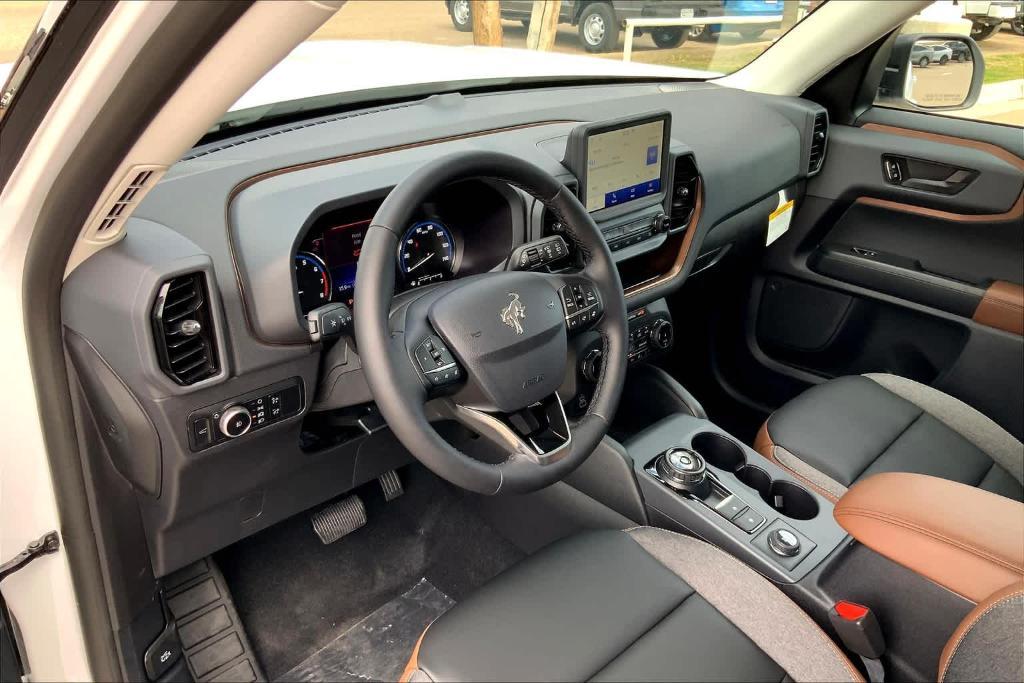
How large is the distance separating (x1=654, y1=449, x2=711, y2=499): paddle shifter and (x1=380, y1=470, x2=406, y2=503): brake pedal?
807mm

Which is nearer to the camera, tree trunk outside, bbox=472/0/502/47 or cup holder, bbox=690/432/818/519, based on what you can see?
cup holder, bbox=690/432/818/519

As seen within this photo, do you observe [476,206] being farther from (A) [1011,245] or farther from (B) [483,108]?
(A) [1011,245]

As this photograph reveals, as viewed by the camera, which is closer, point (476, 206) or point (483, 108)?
point (476, 206)

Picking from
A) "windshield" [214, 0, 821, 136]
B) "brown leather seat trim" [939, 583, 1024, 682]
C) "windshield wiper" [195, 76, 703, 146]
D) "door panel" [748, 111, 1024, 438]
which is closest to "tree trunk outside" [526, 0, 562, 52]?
"windshield" [214, 0, 821, 136]

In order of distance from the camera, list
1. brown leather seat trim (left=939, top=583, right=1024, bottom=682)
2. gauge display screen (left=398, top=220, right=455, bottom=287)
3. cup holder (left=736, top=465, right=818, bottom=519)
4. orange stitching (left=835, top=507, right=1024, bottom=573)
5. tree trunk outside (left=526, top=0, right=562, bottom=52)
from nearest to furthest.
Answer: brown leather seat trim (left=939, top=583, right=1024, bottom=682), orange stitching (left=835, top=507, right=1024, bottom=573), gauge display screen (left=398, top=220, right=455, bottom=287), cup holder (left=736, top=465, right=818, bottom=519), tree trunk outside (left=526, top=0, right=562, bottom=52)

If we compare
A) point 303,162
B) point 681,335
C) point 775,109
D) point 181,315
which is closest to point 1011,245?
point 775,109

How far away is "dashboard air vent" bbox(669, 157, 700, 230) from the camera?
6.68 feet

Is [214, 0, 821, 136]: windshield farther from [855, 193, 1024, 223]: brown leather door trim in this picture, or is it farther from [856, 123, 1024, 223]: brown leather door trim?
[855, 193, 1024, 223]: brown leather door trim

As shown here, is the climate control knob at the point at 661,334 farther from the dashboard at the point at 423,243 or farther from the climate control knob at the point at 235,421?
the climate control knob at the point at 235,421

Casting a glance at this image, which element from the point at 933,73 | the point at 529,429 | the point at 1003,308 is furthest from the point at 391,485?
the point at 933,73

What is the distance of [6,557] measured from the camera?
1.35m

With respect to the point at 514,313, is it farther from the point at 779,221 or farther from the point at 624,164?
the point at 779,221

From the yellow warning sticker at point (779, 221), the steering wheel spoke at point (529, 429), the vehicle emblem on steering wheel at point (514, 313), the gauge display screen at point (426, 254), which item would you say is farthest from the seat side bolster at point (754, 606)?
the yellow warning sticker at point (779, 221)

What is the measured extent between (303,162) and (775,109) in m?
1.62
